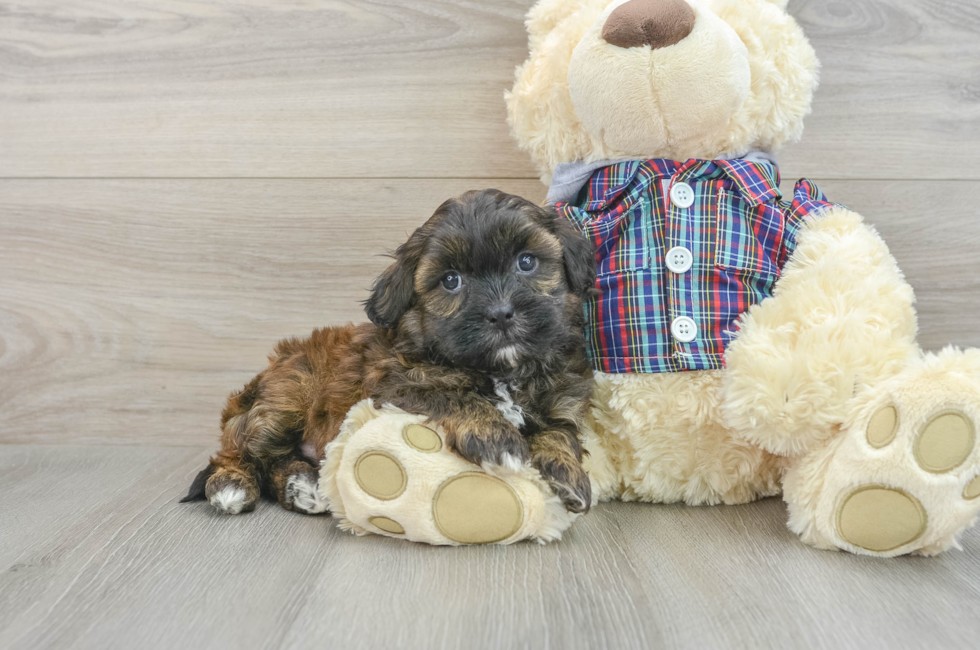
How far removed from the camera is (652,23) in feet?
4.65

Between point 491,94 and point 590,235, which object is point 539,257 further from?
point 491,94

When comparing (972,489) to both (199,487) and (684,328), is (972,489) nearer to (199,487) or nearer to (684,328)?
(684,328)

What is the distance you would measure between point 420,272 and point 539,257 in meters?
0.23

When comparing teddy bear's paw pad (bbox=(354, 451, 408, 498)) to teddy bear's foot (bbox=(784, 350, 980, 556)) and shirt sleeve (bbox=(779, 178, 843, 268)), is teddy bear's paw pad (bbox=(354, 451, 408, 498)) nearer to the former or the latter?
teddy bear's foot (bbox=(784, 350, 980, 556))

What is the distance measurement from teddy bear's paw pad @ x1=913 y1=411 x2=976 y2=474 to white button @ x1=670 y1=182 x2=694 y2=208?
0.62m

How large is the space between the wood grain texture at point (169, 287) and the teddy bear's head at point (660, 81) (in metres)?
0.46

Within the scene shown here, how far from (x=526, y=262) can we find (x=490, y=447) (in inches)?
14.7

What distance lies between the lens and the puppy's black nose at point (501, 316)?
4.29 ft

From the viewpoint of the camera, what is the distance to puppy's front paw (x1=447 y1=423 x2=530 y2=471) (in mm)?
1284

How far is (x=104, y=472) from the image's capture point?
2.00 metres

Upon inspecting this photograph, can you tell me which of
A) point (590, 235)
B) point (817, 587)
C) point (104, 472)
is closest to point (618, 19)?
point (590, 235)

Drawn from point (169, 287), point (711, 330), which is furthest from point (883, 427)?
point (169, 287)

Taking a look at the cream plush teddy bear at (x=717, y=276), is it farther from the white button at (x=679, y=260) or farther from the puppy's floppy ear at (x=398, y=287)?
the puppy's floppy ear at (x=398, y=287)

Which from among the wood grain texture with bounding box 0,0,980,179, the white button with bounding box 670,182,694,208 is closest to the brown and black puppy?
the white button with bounding box 670,182,694,208
